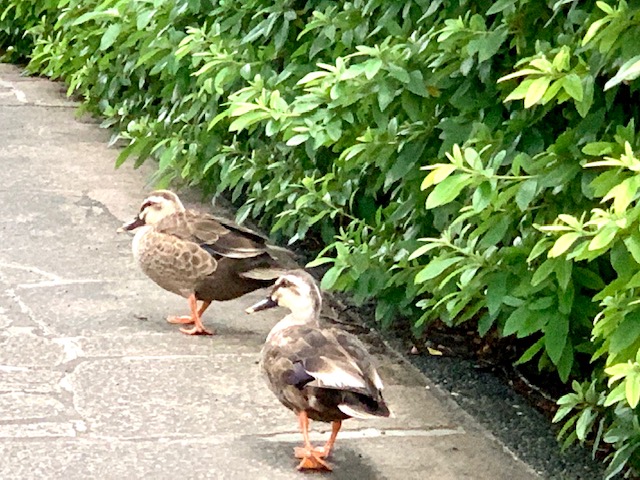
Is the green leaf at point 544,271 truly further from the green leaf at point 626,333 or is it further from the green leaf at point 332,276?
the green leaf at point 332,276

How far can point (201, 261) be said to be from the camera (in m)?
5.39

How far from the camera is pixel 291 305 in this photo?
183 inches

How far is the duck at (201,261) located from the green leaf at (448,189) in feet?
5.92

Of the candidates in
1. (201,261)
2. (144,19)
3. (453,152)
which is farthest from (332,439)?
(144,19)

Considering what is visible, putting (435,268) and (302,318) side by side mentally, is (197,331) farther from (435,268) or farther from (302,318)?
(435,268)

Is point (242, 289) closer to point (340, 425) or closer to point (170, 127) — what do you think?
point (340, 425)

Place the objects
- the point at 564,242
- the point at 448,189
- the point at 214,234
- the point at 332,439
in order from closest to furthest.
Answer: the point at 564,242
the point at 448,189
the point at 332,439
the point at 214,234

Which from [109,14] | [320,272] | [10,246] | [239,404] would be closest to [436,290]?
[239,404]

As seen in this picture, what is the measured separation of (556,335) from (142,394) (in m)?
1.70

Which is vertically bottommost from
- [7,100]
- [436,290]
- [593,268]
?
[7,100]

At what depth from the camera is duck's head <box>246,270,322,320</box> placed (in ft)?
15.1

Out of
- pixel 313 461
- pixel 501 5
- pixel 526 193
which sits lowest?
pixel 313 461

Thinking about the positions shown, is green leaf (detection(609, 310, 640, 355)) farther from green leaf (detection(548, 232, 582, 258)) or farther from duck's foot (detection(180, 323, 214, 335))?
duck's foot (detection(180, 323, 214, 335))

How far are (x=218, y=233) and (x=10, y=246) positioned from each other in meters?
1.47
